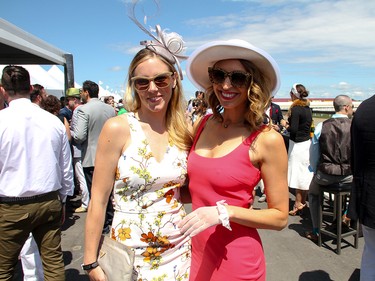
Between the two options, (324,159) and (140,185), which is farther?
(324,159)

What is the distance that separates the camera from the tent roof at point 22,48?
6.47 m

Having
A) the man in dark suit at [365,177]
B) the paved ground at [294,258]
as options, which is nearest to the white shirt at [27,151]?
the paved ground at [294,258]

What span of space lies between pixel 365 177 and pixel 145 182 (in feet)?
5.93

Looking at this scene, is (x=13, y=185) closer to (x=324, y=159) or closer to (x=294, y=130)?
(x=324, y=159)

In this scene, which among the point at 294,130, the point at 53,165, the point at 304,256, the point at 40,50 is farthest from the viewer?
the point at 40,50

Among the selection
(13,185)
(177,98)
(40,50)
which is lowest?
(13,185)

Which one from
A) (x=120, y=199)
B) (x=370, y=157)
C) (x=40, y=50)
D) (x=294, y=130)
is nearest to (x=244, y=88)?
(x=120, y=199)

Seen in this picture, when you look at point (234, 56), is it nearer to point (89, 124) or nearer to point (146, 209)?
point (146, 209)

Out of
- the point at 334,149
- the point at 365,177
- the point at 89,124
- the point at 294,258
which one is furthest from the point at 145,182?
the point at 89,124

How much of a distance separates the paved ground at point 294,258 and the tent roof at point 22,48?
14.0 ft

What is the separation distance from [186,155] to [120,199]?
0.44 m

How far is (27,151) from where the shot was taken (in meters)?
2.64

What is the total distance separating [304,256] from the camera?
4.04 metres

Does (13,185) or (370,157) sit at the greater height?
(370,157)
